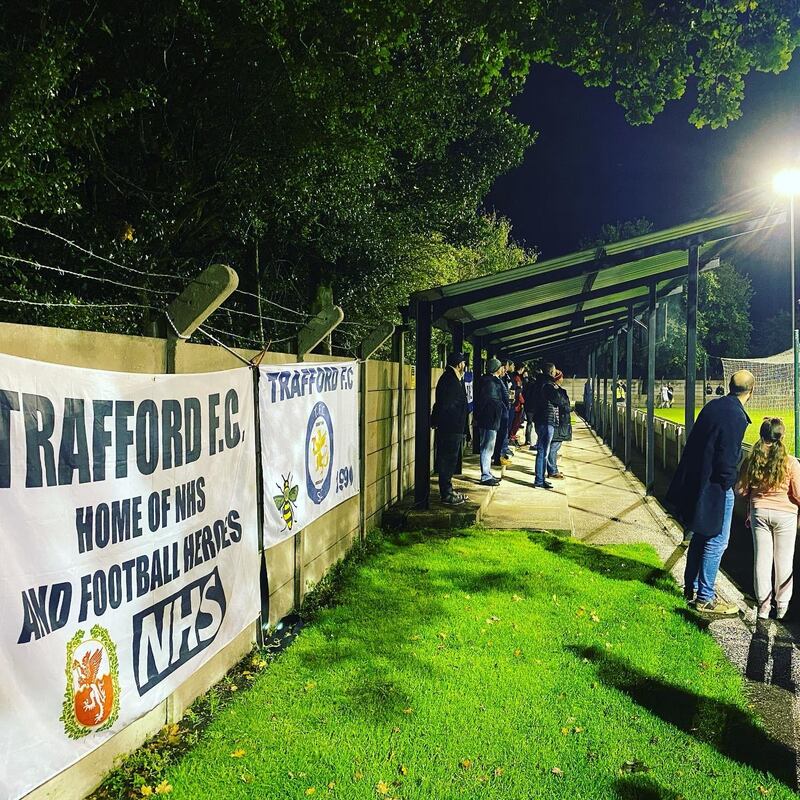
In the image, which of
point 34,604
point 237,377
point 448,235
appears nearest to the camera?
Result: point 34,604

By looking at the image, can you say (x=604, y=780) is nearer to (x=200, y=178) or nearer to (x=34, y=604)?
(x=34, y=604)

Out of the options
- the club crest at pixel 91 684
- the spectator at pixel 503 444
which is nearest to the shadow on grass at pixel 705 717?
the club crest at pixel 91 684

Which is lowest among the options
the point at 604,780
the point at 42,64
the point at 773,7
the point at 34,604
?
the point at 604,780

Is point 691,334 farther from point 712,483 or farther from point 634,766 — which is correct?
point 634,766

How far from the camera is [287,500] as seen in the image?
4.82 meters

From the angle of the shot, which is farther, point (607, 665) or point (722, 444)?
point (722, 444)

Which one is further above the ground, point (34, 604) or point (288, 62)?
point (288, 62)

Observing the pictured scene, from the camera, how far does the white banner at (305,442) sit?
455 cm

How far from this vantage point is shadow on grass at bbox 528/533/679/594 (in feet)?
21.1

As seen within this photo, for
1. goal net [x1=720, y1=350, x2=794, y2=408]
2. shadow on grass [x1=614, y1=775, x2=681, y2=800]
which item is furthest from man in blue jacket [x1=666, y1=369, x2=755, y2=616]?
goal net [x1=720, y1=350, x2=794, y2=408]

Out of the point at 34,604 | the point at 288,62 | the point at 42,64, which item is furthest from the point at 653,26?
the point at 34,604

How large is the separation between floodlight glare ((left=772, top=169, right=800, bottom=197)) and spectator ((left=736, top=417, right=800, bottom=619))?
3.28 meters

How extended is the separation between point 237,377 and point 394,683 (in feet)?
6.39

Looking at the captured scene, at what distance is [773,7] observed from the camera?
8.71 m
